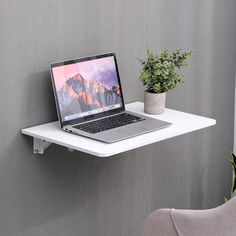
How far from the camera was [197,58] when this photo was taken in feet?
9.39

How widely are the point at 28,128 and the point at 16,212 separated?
0.98 ft

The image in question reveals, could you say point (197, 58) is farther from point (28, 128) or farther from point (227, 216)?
point (227, 216)

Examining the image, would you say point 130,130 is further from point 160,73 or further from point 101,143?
point 160,73

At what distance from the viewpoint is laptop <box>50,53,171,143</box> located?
2215 mm

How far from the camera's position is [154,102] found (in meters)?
2.42

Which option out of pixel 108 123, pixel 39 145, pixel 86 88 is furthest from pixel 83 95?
pixel 39 145

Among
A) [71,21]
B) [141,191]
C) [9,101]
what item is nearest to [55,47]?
[71,21]

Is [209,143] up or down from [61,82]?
down

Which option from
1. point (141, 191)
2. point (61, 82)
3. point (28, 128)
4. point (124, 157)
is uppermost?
point (61, 82)

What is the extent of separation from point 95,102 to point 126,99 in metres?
0.25

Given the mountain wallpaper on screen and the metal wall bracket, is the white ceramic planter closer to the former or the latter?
the mountain wallpaper on screen

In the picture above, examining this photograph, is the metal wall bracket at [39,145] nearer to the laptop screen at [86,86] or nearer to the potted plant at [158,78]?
the laptop screen at [86,86]

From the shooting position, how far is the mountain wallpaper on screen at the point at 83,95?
7.39 ft

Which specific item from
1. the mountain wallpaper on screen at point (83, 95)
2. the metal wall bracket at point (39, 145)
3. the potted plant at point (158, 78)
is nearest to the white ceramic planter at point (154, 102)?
the potted plant at point (158, 78)
